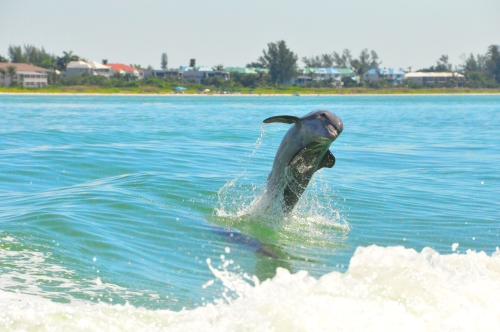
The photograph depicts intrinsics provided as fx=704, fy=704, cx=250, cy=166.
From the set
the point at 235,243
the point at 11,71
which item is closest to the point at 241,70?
the point at 11,71

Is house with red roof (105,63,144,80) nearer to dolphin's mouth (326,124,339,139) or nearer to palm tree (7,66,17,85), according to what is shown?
palm tree (7,66,17,85)

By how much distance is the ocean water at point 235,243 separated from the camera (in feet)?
19.4

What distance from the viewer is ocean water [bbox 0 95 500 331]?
590 cm

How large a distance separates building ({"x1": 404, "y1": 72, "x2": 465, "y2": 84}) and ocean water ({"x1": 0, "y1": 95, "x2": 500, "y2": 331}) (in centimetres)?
16541

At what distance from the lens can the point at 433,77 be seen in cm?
18675

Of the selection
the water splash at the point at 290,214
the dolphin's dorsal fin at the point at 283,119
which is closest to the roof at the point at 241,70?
the water splash at the point at 290,214

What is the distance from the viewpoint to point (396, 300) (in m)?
6.09

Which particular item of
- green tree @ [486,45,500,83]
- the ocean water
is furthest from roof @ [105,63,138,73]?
the ocean water

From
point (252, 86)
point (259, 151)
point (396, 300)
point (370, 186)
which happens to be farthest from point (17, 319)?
point (252, 86)

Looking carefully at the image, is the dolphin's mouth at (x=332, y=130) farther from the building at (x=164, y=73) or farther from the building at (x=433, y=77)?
the building at (x=433, y=77)

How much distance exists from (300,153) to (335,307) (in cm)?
440

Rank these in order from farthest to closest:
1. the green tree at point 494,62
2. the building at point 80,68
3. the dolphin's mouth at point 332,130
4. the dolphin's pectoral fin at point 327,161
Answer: the green tree at point 494,62
the building at point 80,68
the dolphin's pectoral fin at point 327,161
the dolphin's mouth at point 332,130

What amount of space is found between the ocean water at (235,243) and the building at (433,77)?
165411 millimetres

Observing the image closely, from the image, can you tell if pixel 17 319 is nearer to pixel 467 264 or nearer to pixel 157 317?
pixel 157 317
